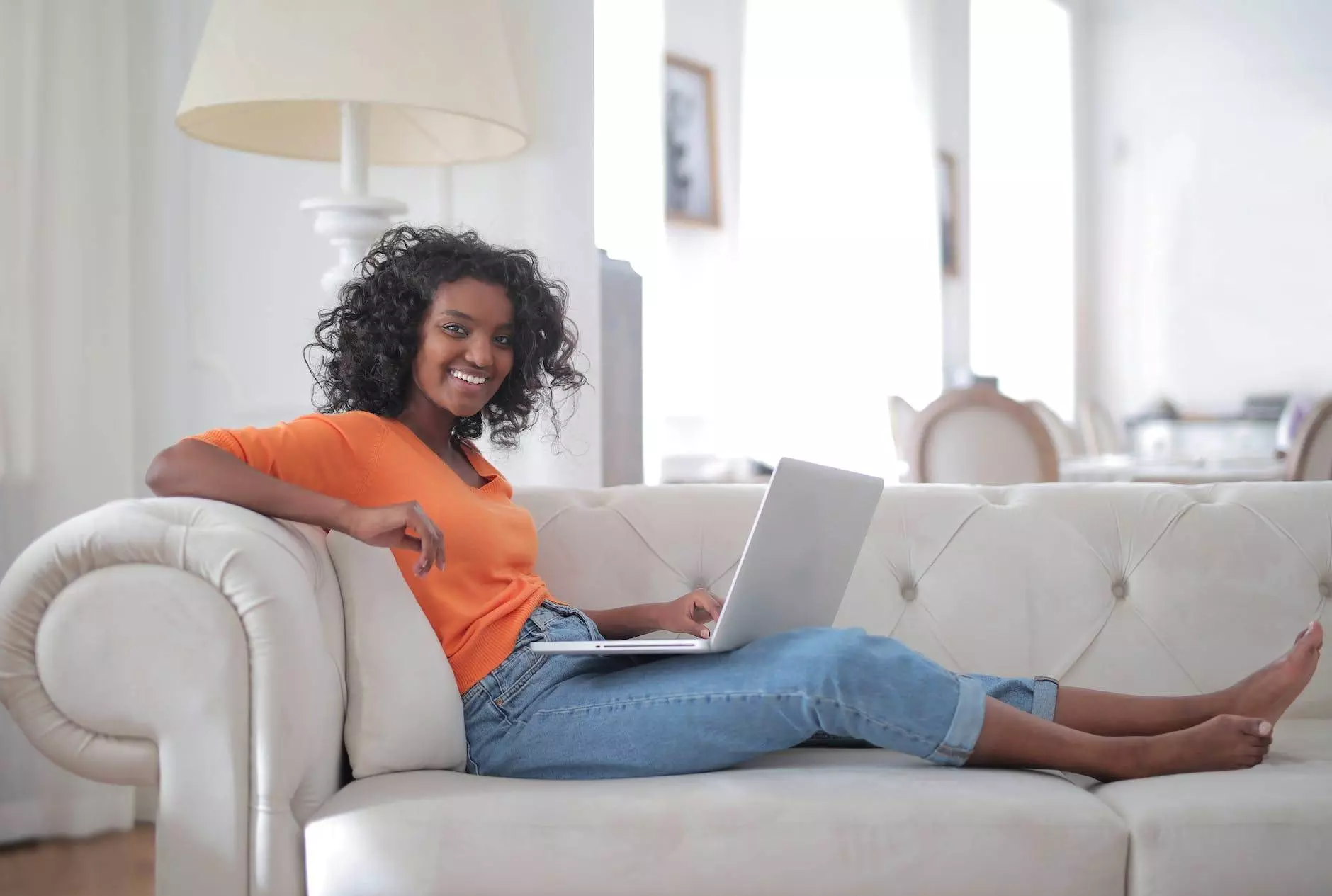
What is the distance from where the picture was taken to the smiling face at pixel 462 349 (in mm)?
1652

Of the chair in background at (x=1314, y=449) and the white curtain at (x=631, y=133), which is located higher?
the white curtain at (x=631, y=133)

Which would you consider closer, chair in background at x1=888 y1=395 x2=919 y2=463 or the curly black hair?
the curly black hair

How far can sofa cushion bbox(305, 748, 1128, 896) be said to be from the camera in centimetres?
124

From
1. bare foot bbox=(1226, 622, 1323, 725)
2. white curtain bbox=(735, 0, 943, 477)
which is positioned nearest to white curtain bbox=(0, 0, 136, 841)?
bare foot bbox=(1226, 622, 1323, 725)

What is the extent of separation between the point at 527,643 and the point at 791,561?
1.12 ft

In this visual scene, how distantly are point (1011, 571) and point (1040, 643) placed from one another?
112mm

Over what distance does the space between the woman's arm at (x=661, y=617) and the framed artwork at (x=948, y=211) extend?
473cm

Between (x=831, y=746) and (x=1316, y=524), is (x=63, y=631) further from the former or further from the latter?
(x=1316, y=524)

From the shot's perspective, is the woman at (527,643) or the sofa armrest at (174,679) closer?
the sofa armrest at (174,679)

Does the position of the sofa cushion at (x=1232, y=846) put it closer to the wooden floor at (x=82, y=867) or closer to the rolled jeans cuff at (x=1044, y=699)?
the rolled jeans cuff at (x=1044, y=699)

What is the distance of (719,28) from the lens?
455cm

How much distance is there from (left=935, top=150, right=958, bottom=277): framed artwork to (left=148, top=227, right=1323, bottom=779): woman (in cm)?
472

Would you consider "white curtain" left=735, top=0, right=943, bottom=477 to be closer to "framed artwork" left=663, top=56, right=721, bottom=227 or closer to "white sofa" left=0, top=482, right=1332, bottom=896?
"framed artwork" left=663, top=56, right=721, bottom=227

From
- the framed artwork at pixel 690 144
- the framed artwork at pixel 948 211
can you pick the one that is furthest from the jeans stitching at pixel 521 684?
the framed artwork at pixel 948 211
